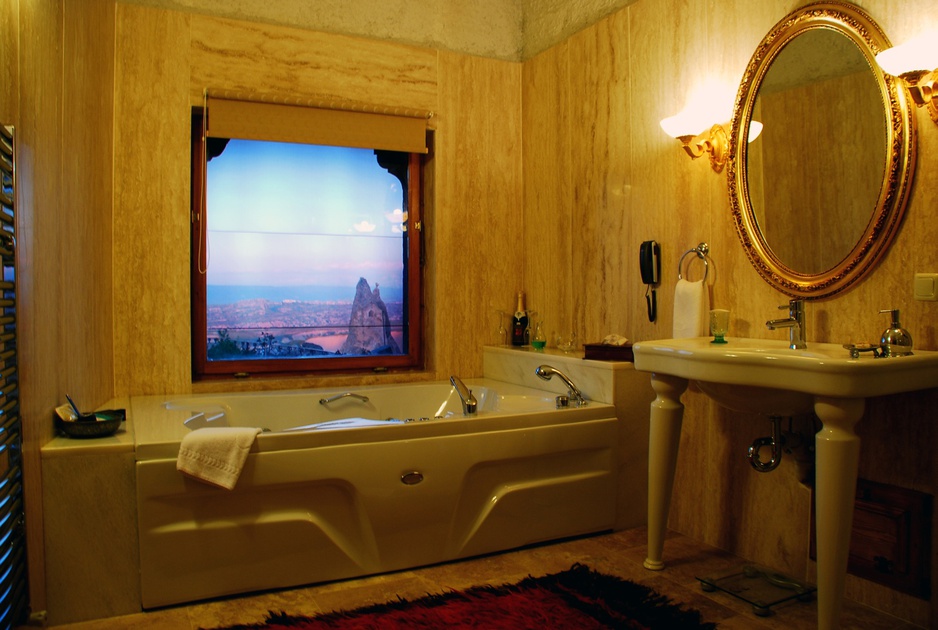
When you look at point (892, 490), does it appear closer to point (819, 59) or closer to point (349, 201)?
point (819, 59)

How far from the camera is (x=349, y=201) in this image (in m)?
3.66

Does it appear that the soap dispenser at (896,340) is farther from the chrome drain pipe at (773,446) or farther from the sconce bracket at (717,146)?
the sconce bracket at (717,146)

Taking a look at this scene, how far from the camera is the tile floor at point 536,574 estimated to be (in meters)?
2.10

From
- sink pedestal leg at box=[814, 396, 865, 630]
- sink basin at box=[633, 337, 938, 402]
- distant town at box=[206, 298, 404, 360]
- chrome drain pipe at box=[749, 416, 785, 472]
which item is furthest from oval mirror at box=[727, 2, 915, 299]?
distant town at box=[206, 298, 404, 360]

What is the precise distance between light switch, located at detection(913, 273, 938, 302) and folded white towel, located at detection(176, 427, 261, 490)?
2013mm

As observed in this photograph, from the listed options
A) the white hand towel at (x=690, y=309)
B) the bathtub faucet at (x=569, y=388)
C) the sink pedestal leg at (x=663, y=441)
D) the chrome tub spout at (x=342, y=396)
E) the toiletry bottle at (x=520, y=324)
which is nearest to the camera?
the sink pedestal leg at (x=663, y=441)

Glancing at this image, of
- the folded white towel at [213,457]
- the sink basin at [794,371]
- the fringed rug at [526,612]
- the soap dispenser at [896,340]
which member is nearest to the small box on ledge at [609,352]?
the sink basin at [794,371]

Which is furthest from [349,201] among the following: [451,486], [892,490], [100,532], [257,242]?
[892,490]

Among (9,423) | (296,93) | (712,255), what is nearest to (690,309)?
(712,255)

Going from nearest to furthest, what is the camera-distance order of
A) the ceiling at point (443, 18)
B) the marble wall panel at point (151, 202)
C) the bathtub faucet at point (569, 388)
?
the bathtub faucet at point (569, 388) → the marble wall panel at point (151, 202) → the ceiling at point (443, 18)

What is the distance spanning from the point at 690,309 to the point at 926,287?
2.68 feet

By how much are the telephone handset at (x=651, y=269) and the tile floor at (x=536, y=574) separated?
93 centimetres

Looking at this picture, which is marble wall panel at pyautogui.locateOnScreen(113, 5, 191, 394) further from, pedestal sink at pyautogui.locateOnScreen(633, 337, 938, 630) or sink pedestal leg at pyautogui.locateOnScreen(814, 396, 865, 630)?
sink pedestal leg at pyautogui.locateOnScreen(814, 396, 865, 630)

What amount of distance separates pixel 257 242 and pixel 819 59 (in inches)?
98.6
